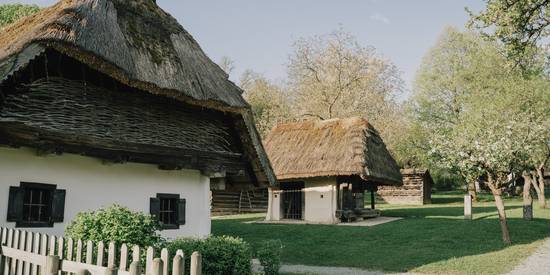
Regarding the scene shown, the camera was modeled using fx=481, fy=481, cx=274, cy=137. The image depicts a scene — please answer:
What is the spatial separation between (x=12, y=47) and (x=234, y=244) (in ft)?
18.1

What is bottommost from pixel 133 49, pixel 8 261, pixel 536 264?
pixel 536 264

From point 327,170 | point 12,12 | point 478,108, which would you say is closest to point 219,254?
point 327,170

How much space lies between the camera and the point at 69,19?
30.8 ft

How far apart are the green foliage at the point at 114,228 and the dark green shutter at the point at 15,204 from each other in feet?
7.34

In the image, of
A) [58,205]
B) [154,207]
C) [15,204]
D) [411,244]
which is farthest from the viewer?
[411,244]

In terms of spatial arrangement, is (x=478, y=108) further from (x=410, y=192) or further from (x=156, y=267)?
(x=156, y=267)

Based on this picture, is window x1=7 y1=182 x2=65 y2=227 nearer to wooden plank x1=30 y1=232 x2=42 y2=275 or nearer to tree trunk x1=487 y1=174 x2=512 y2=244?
wooden plank x1=30 y1=232 x2=42 y2=275

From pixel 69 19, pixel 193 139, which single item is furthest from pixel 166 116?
pixel 69 19

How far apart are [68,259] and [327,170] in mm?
16890

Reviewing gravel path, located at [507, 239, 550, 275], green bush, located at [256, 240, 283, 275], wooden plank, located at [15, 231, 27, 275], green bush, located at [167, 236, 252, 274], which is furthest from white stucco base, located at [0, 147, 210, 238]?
Result: gravel path, located at [507, 239, 550, 275]

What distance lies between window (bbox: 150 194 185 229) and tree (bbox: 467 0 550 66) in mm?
8742

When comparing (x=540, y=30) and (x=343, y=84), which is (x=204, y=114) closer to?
(x=540, y=30)

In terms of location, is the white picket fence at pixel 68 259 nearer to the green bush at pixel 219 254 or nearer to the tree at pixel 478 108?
the green bush at pixel 219 254

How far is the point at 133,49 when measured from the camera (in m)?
10.7
